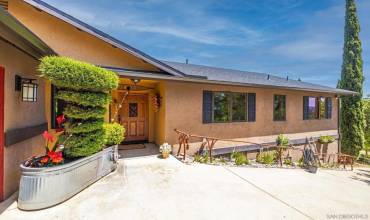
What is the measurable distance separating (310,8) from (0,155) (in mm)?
15858

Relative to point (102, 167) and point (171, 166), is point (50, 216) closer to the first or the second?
point (102, 167)

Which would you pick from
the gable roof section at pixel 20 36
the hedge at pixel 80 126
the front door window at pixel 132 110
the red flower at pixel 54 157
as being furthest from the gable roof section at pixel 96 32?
the red flower at pixel 54 157

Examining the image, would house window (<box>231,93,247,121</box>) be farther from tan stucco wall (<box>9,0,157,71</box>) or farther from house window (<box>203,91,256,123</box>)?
tan stucco wall (<box>9,0,157,71</box>)

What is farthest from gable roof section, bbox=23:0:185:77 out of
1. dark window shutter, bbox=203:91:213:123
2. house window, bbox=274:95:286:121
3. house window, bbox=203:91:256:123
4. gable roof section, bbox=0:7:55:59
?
house window, bbox=274:95:286:121

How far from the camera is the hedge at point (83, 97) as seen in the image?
4.27m

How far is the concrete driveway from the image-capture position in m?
3.52

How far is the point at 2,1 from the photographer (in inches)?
247

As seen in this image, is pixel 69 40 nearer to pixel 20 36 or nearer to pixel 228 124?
pixel 20 36

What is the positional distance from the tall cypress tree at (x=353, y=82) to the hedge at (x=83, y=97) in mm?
20225

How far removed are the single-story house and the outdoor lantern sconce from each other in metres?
0.13

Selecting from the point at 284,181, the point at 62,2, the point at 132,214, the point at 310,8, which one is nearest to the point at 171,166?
the point at 132,214

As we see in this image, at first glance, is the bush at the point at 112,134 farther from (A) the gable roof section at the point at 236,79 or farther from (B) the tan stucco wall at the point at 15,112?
(A) the gable roof section at the point at 236,79

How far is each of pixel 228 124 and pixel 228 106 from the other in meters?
0.88

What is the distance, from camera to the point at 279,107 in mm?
10766
